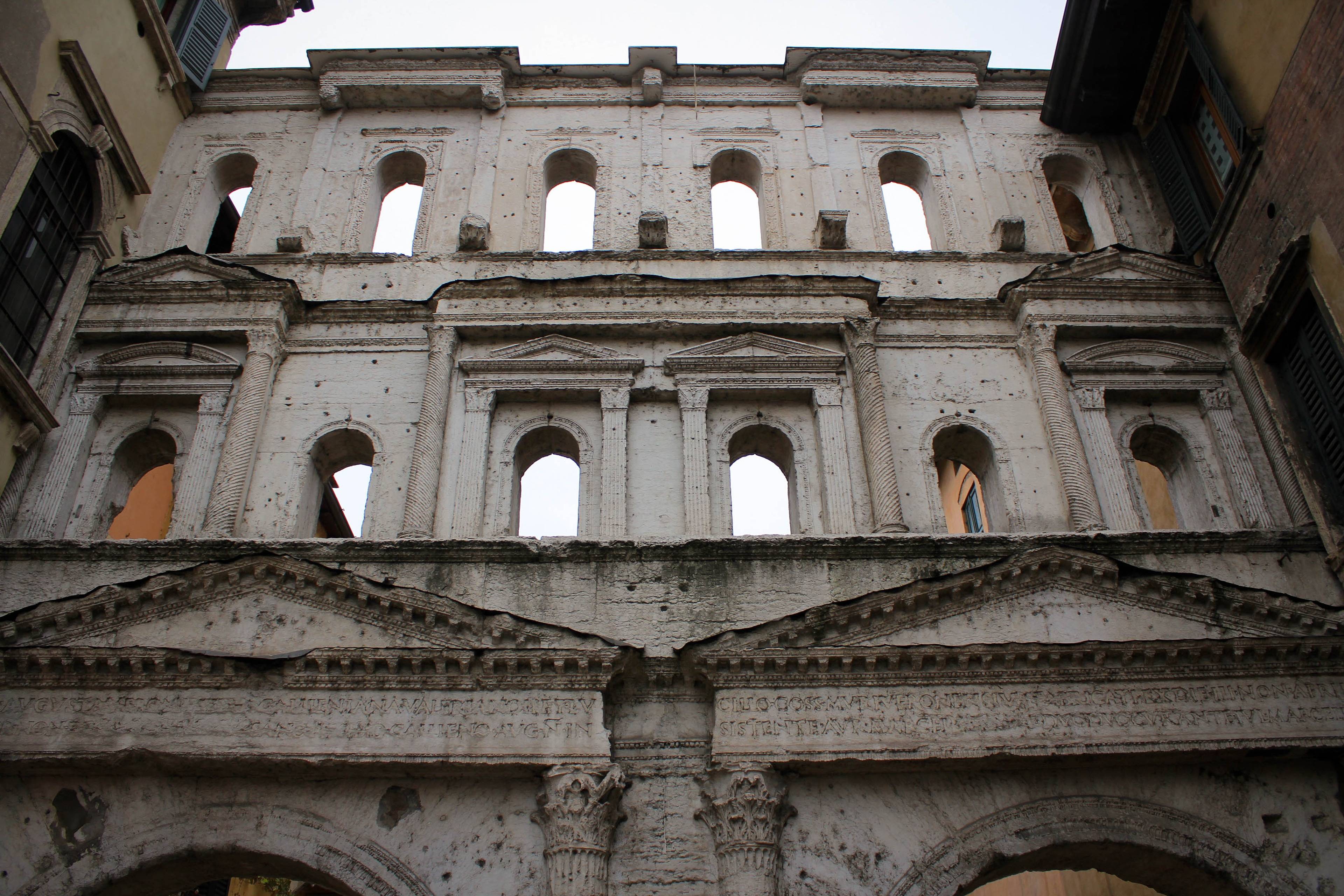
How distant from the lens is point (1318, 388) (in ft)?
36.2

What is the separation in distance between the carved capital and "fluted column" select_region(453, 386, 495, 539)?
2071 millimetres

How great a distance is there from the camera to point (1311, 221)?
35.5ft

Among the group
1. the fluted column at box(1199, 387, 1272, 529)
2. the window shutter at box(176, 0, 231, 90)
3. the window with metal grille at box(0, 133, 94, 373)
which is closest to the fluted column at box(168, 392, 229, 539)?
the window with metal grille at box(0, 133, 94, 373)

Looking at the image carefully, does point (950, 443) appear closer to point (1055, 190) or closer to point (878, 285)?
point (878, 285)

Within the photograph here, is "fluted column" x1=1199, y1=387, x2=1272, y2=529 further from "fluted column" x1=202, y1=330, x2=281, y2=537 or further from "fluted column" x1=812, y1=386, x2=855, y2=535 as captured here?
"fluted column" x1=202, y1=330, x2=281, y2=537

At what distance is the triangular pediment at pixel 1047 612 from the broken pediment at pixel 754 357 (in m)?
3.30

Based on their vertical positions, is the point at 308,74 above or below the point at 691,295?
above

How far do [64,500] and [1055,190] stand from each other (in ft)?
46.5

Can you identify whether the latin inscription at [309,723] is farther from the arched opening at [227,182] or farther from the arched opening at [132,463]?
the arched opening at [227,182]

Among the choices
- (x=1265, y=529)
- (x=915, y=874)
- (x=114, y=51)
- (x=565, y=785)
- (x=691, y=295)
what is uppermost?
(x=114, y=51)

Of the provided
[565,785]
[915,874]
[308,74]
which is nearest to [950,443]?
[915,874]

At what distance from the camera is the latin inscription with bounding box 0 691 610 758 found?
29.8 feet

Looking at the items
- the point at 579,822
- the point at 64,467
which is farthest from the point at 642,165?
the point at 579,822

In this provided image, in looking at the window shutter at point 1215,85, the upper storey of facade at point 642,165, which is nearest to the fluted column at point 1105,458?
the upper storey of facade at point 642,165
